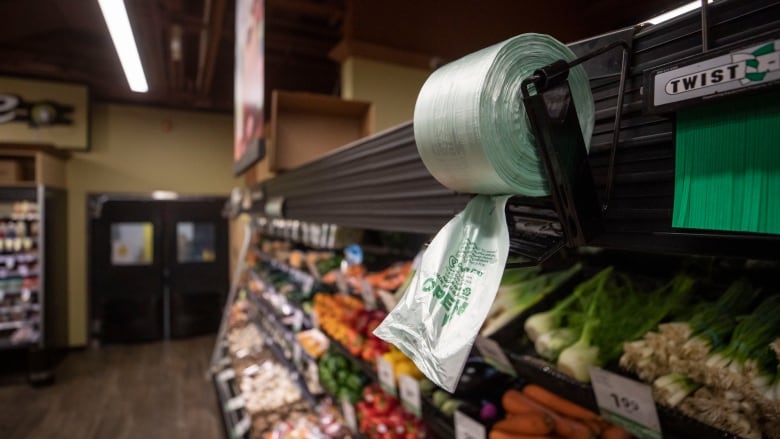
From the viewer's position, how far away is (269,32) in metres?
4.68

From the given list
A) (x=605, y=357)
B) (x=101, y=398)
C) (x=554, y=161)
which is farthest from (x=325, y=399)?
(x=101, y=398)

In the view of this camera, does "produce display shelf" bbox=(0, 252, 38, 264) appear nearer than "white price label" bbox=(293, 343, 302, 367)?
No

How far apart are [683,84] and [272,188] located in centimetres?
293

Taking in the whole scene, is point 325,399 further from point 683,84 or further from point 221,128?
point 221,128

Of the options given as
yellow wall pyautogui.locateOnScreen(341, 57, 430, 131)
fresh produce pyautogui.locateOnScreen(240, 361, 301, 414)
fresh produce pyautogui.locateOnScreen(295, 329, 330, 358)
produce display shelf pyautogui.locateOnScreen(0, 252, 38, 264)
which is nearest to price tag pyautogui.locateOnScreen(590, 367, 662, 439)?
fresh produce pyautogui.locateOnScreen(295, 329, 330, 358)

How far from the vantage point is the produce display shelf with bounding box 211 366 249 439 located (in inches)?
136

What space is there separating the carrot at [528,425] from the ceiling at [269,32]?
38.6 inches

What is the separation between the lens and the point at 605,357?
3.08 feet

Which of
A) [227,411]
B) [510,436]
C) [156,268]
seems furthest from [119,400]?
[510,436]

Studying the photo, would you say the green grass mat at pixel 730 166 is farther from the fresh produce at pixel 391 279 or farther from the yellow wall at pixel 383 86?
the yellow wall at pixel 383 86

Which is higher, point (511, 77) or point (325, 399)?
point (511, 77)

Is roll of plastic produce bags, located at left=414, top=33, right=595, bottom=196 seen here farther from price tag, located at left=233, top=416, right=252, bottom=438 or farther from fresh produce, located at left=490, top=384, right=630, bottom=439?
price tag, located at left=233, top=416, right=252, bottom=438

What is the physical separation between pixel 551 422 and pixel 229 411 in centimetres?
327

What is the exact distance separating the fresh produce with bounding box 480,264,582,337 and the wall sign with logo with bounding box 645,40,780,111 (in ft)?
2.22
